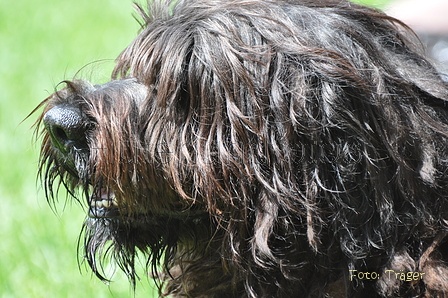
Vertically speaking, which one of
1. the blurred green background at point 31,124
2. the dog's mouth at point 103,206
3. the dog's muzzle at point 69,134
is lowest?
the blurred green background at point 31,124

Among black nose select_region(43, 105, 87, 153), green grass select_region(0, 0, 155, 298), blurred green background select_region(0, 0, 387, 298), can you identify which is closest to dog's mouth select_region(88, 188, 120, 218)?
black nose select_region(43, 105, 87, 153)

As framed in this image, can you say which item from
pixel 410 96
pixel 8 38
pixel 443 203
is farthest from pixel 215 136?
pixel 8 38

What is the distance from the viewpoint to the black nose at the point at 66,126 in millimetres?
2579

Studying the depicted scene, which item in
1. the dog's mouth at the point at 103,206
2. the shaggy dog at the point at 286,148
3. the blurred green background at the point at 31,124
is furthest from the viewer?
the blurred green background at the point at 31,124

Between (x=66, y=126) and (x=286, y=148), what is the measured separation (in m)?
1.03

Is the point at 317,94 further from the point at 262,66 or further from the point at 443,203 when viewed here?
the point at 443,203

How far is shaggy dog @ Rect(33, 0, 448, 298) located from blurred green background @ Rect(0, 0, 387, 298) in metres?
0.85

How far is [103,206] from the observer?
2.79m

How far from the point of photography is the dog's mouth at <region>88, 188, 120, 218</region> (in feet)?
9.00

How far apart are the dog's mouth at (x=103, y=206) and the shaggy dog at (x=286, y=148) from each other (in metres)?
0.01

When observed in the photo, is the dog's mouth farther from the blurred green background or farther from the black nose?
the blurred green background

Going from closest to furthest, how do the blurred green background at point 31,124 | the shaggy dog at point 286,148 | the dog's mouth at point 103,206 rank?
1. the shaggy dog at point 286,148
2. the dog's mouth at point 103,206
3. the blurred green background at point 31,124

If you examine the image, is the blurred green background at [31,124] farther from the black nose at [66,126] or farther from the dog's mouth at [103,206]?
the black nose at [66,126]

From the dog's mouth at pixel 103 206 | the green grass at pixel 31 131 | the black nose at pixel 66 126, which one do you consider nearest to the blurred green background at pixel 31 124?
the green grass at pixel 31 131
